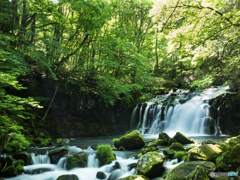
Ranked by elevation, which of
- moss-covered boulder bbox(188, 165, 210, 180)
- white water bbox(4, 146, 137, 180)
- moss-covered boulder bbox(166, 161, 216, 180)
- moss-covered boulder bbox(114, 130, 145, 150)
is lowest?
white water bbox(4, 146, 137, 180)

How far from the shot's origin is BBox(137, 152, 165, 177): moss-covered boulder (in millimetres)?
5043

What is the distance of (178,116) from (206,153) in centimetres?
886

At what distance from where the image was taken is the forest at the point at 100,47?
511cm

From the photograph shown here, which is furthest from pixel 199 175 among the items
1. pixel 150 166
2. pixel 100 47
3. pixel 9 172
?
pixel 100 47

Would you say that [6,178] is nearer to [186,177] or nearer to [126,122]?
[186,177]

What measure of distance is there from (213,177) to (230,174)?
347 millimetres

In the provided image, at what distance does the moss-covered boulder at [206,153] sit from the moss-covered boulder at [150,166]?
3.46 ft

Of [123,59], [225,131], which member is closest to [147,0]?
[123,59]

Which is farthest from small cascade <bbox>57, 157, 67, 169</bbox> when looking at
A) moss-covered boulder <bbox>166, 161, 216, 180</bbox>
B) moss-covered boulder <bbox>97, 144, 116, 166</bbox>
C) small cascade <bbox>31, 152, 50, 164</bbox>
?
moss-covered boulder <bbox>166, 161, 216, 180</bbox>

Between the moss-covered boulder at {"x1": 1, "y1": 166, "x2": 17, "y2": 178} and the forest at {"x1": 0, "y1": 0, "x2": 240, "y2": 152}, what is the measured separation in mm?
814

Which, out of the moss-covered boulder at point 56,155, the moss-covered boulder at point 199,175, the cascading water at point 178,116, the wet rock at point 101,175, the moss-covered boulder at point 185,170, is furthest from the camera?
the cascading water at point 178,116

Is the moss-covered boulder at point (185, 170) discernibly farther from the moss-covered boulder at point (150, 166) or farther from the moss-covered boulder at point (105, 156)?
the moss-covered boulder at point (105, 156)

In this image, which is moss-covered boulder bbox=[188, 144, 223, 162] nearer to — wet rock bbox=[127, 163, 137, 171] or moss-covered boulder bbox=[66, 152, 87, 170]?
wet rock bbox=[127, 163, 137, 171]

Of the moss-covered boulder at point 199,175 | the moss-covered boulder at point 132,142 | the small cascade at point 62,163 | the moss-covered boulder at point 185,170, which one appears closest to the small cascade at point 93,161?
the small cascade at point 62,163
